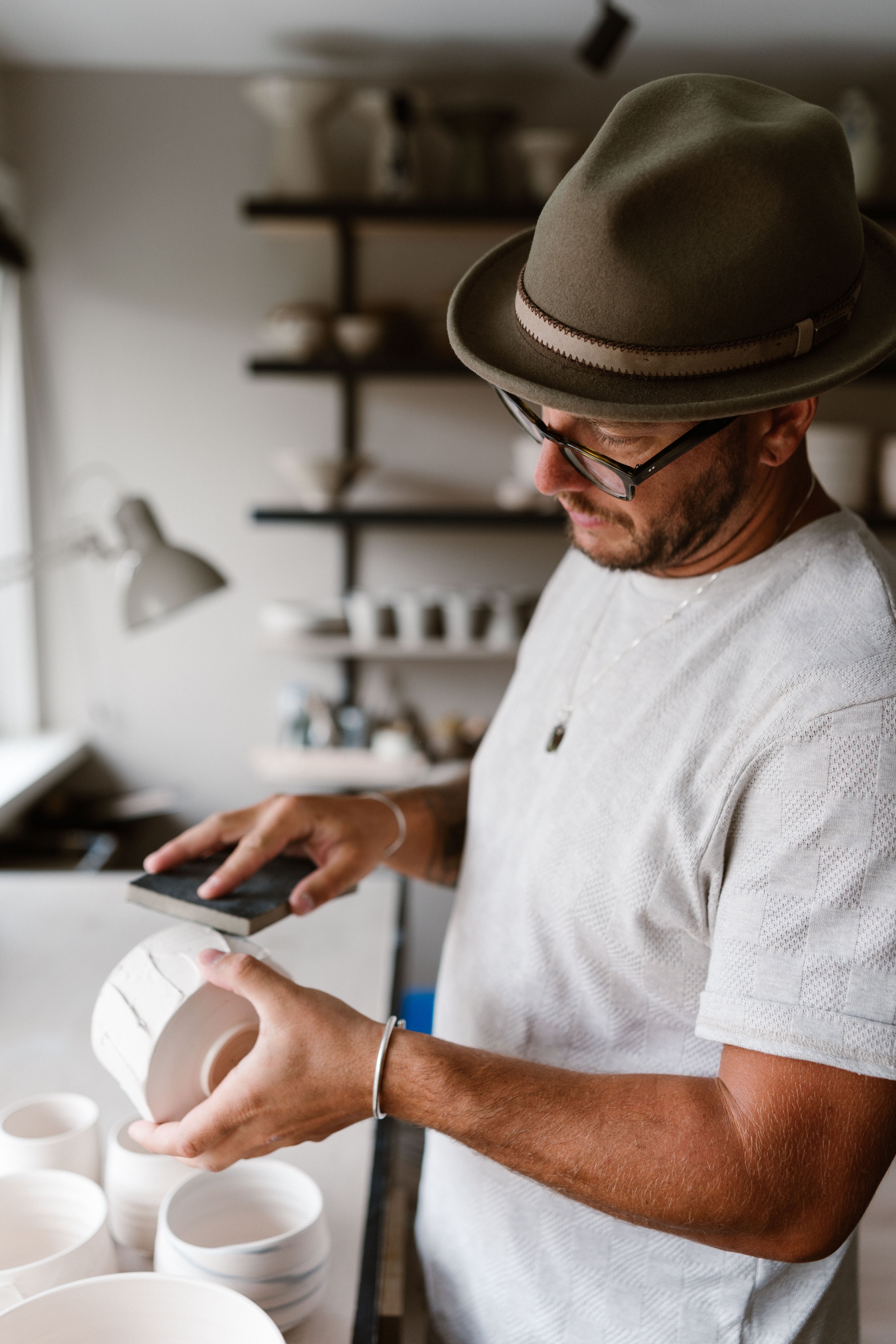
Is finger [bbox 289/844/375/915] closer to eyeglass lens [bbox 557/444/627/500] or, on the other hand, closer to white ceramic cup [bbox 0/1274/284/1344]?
white ceramic cup [bbox 0/1274/284/1344]

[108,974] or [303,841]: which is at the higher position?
[303,841]

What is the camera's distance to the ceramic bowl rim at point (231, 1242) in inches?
32.0

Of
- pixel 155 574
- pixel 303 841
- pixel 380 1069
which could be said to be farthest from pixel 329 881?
pixel 155 574

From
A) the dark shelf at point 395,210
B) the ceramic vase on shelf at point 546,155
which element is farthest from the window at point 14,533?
the ceramic vase on shelf at point 546,155

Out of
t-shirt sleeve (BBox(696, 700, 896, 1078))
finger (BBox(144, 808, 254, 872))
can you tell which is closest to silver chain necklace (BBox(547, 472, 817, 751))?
t-shirt sleeve (BBox(696, 700, 896, 1078))

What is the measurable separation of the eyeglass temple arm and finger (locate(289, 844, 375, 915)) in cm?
50

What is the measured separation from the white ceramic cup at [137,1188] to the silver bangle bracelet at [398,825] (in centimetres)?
38

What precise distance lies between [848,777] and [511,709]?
484 millimetres

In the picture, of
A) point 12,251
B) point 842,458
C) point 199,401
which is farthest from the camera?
point 199,401

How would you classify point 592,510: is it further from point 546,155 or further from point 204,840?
point 546,155

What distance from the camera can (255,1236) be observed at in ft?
2.97

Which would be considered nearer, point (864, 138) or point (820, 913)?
point (820, 913)

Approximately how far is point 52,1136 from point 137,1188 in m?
0.13

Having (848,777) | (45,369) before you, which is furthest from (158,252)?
(848,777)
